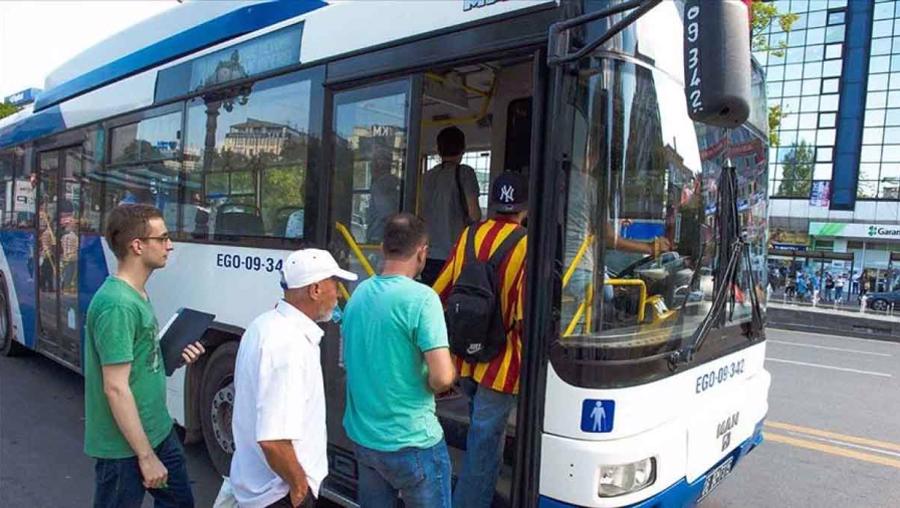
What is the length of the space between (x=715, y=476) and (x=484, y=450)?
1.25 m

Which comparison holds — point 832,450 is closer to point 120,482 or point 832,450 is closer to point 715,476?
point 715,476

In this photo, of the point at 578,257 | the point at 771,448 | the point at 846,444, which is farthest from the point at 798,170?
the point at 578,257

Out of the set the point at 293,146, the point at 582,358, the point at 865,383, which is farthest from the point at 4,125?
the point at 865,383

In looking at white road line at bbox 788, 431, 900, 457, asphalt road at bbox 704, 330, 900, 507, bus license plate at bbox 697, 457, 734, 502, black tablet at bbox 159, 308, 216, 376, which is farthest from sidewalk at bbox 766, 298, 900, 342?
black tablet at bbox 159, 308, 216, 376

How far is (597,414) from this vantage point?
2.55 meters

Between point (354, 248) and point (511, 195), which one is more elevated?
point (511, 195)

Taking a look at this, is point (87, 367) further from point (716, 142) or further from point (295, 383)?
point (716, 142)

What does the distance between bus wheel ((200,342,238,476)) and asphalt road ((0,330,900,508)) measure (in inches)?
11.4

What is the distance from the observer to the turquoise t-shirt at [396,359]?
2.40 metres

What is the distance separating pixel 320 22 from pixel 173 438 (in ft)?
7.88

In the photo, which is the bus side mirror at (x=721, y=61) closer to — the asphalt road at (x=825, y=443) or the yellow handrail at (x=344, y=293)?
the yellow handrail at (x=344, y=293)

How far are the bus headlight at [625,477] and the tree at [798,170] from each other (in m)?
43.4

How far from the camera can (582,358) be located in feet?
8.37

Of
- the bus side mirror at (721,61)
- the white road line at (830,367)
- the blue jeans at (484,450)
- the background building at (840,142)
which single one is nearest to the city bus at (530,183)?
the bus side mirror at (721,61)
